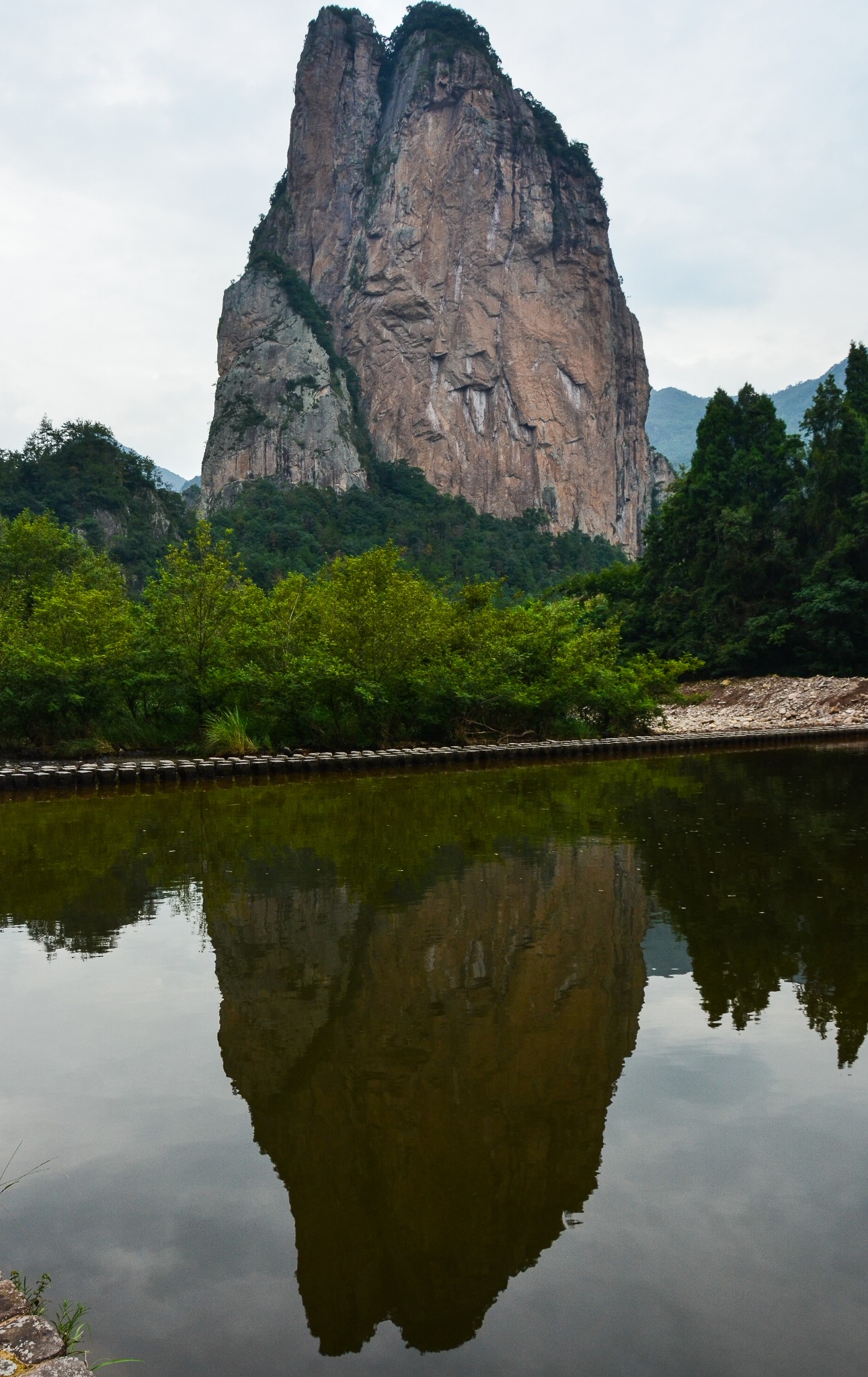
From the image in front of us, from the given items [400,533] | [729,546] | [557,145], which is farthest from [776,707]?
[557,145]

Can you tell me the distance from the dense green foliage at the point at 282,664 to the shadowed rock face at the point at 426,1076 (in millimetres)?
11698

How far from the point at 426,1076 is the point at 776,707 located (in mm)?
29927

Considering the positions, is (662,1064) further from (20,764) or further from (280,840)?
(20,764)

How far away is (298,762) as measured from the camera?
54.0ft

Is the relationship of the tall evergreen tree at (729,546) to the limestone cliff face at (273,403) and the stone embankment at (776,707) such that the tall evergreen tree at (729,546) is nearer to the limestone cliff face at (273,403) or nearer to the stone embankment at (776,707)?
the stone embankment at (776,707)

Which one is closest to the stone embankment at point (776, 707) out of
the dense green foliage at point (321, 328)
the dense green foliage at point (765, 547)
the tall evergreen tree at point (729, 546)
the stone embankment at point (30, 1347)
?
the dense green foliage at point (765, 547)

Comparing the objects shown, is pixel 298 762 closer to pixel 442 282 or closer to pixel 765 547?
pixel 765 547

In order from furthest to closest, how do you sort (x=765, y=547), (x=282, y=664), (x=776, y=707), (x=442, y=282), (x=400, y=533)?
(x=442, y=282) → (x=400, y=533) → (x=765, y=547) → (x=776, y=707) → (x=282, y=664)

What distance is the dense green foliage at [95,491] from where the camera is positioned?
65062 mm

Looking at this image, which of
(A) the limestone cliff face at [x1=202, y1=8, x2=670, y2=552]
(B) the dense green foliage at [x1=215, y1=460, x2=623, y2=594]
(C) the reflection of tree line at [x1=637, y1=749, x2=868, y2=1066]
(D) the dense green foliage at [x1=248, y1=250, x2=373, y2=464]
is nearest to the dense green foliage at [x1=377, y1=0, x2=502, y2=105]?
(A) the limestone cliff face at [x1=202, y1=8, x2=670, y2=552]

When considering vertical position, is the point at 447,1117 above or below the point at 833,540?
below

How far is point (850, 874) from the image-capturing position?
26.3 ft

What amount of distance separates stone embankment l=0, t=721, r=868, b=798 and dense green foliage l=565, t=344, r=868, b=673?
16735mm

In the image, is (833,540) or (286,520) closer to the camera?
(833,540)
